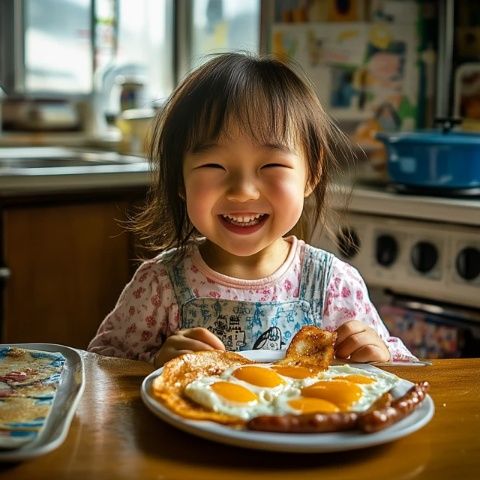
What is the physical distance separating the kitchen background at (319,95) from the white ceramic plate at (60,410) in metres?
0.94

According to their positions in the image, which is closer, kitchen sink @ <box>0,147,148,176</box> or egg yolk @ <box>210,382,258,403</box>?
egg yolk @ <box>210,382,258,403</box>

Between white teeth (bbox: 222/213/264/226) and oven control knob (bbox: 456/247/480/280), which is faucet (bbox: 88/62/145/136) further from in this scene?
white teeth (bbox: 222/213/264/226)

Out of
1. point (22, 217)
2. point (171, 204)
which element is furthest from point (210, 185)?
point (22, 217)

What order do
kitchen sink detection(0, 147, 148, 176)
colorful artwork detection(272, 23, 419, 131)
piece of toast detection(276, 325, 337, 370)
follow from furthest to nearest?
kitchen sink detection(0, 147, 148, 176) < colorful artwork detection(272, 23, 419, 131) < piece of toast detection(276, 325, 337, 370)

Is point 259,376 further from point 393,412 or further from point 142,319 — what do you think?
point 142,319

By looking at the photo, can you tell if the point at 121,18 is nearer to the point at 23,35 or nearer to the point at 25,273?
the point at 23,35

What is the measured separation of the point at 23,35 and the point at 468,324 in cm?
207

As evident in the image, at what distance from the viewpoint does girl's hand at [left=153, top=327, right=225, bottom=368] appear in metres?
1.10

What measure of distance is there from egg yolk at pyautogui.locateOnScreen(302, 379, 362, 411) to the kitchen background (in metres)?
1.02

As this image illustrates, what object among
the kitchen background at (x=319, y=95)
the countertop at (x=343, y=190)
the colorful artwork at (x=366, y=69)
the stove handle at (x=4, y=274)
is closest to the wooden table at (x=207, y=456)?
the kitchen background at (x=319, y=95)

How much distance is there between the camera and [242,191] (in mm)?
1221

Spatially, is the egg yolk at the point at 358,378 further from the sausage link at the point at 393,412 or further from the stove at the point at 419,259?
the stove at the point at 419,259

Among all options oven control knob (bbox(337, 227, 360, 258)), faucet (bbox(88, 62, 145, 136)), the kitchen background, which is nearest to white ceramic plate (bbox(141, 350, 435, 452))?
the kitchen background

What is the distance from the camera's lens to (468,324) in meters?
2.34
